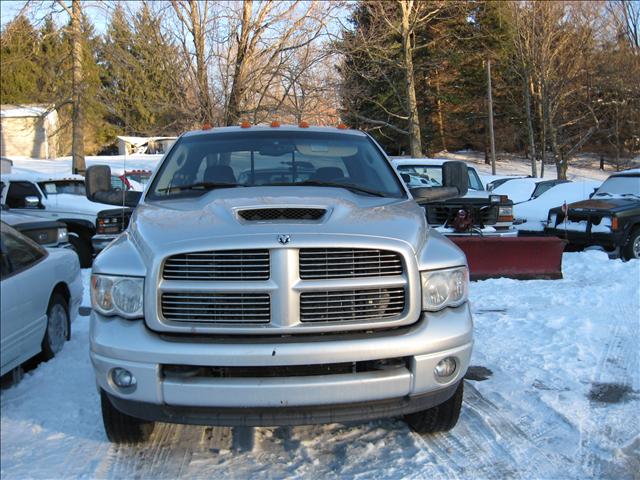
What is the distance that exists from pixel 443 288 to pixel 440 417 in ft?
2.94

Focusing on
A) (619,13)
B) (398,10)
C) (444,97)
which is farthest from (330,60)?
(619,13)

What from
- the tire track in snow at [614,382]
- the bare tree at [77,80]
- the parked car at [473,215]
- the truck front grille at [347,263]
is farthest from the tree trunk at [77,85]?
the truck front grille at [347,263]

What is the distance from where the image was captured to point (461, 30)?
107 feet

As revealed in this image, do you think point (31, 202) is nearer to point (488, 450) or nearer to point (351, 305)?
point (351, 305)

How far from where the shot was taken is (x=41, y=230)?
7.87 m

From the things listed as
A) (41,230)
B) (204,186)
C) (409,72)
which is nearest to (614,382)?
(204,186)

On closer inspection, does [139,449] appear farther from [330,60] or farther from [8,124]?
[8,124]

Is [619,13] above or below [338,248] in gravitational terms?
above

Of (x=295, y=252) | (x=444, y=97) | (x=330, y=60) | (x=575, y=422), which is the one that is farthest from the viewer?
(x=444, y=97)

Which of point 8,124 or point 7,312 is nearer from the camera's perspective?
point 7,312

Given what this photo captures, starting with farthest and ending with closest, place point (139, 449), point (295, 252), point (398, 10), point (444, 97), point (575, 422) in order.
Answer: point (444, 97), point (398, 10), point (575, 422), point (139, 449), point (295, 252)

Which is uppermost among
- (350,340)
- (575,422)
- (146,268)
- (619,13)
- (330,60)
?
(619,13)

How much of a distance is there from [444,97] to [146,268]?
40644 millimetres

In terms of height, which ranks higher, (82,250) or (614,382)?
(82,250)
